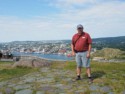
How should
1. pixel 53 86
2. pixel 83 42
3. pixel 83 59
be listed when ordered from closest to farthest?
pixel 53 86
pixel 83 42
pixel 83 59

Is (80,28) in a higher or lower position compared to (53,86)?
higher

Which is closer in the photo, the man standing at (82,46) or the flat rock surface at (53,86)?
the flat rock surface at (53,86)

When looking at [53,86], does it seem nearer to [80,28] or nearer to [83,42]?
[83,42]

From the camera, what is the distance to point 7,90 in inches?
412

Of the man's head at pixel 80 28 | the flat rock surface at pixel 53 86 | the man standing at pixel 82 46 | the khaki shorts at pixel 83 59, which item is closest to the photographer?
the flat rock surface at pixel 53 86

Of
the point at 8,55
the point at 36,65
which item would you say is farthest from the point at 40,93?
→ the point at 8,55

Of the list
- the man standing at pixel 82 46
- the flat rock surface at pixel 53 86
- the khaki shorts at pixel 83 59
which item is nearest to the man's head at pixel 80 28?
the man standing at pixel 82 46

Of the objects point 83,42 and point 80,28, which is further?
point 83,42

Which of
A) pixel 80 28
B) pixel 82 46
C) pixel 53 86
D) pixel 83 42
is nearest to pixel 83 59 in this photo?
pixel 82 46

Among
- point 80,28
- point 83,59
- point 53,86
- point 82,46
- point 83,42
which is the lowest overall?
point 53,86

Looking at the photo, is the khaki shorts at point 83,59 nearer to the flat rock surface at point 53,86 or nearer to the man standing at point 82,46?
the man standing at point 82,46

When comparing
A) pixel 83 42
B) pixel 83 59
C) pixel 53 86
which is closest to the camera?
pixel 53 86

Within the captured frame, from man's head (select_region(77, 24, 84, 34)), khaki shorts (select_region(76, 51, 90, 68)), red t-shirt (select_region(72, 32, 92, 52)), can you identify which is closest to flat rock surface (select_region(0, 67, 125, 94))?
khaki shorts (select_region(76, 51, 90, 68))

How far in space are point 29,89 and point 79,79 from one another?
2.17m
